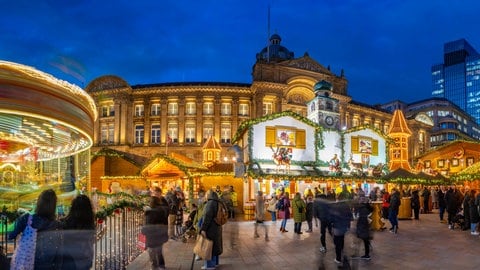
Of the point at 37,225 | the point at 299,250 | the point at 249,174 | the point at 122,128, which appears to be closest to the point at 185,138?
the point at 122,128

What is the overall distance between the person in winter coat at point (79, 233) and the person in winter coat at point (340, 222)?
17.8ft

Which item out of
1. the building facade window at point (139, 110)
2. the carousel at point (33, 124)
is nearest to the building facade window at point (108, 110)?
the building facade window at point (139, 110)

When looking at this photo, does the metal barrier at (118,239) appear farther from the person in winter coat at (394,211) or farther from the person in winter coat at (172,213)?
the person in winter coat at (394,211)

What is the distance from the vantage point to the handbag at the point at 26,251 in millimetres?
4762

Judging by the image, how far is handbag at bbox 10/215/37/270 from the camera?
4762 mm

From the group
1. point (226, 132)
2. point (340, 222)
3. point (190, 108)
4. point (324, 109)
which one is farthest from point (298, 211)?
point (190, 108)

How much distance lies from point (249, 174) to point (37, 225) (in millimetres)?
18081

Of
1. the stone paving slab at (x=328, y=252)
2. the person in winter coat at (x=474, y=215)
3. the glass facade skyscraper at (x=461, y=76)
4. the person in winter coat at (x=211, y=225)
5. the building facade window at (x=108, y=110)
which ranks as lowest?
the stone paving slab at (x=328, y=252)

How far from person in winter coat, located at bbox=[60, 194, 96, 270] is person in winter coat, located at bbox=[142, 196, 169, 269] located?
8.95 ft

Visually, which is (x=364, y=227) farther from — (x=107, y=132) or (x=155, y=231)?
(x=107, y=132)

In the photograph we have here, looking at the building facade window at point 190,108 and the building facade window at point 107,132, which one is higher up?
the building facade window at point 190,108

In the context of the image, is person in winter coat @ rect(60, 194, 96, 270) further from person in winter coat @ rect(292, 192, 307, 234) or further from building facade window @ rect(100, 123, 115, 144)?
building facade window @ rect(100, 123, 115, 144)

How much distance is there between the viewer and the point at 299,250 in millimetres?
11016

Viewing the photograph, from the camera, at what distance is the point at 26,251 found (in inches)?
187
